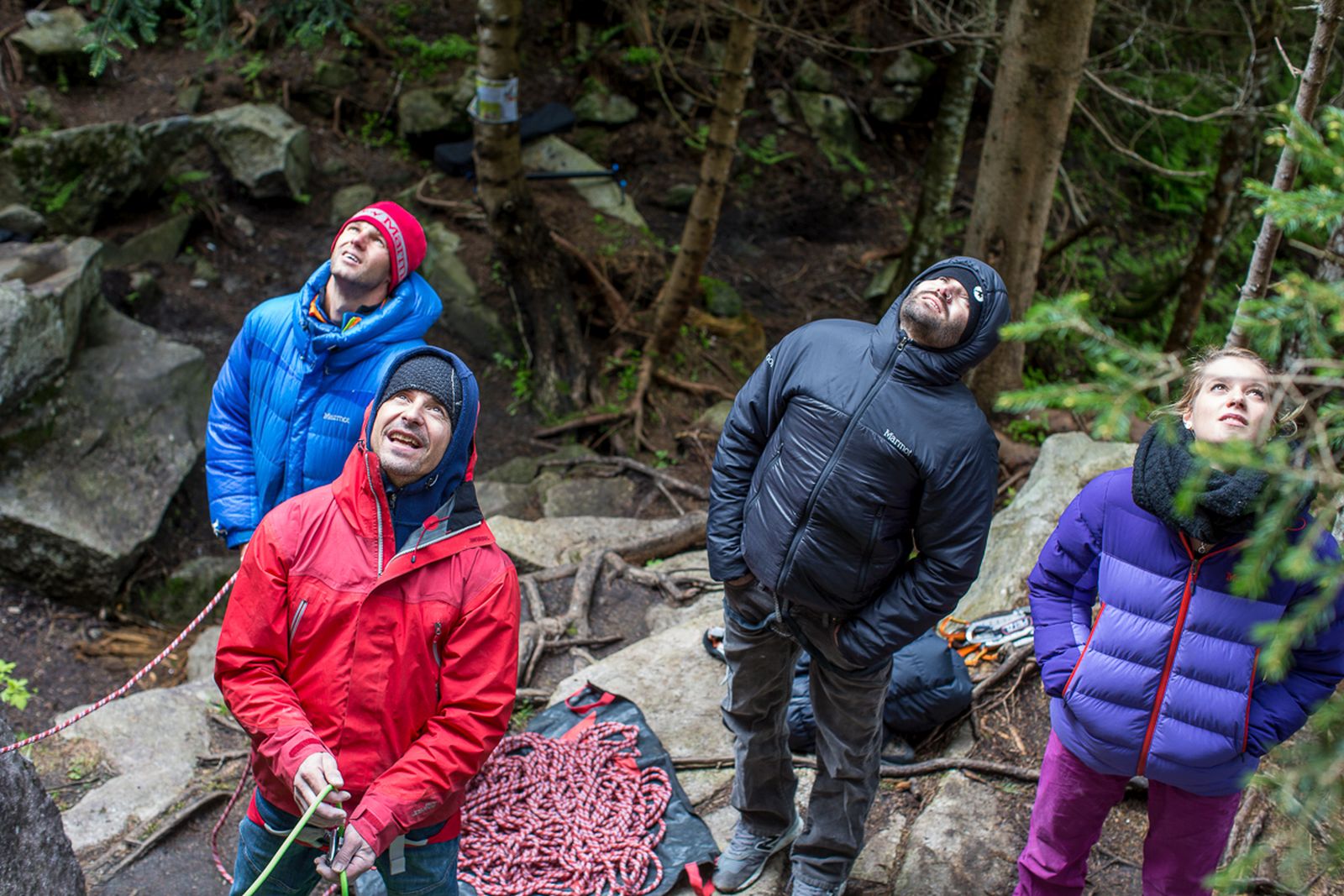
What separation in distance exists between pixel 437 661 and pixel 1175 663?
6.97ft

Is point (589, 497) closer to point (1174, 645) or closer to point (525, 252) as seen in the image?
point (525, 252)

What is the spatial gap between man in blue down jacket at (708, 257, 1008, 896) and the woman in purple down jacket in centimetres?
37

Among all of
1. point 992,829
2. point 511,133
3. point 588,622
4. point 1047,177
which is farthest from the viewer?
point 511,133

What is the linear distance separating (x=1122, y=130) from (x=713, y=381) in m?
7.32

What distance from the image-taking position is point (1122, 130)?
12.9 meters

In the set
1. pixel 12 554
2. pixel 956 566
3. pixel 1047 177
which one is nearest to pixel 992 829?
pixel 956 566

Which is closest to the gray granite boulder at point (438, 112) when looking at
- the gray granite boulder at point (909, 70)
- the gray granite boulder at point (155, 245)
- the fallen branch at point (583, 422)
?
the gray granite boulder at point (155, 245)

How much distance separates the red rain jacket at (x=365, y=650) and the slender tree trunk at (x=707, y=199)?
229 inches

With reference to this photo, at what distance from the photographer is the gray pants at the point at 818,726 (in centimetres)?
333

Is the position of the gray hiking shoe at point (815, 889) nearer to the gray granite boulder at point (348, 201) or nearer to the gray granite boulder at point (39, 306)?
the gray granite boulder at point (39, 306)

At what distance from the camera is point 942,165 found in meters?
9.84

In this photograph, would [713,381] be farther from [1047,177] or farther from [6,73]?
[6,73]

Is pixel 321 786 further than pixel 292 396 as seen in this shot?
No

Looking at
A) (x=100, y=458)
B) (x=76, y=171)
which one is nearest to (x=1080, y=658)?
(x=100, y=458)
